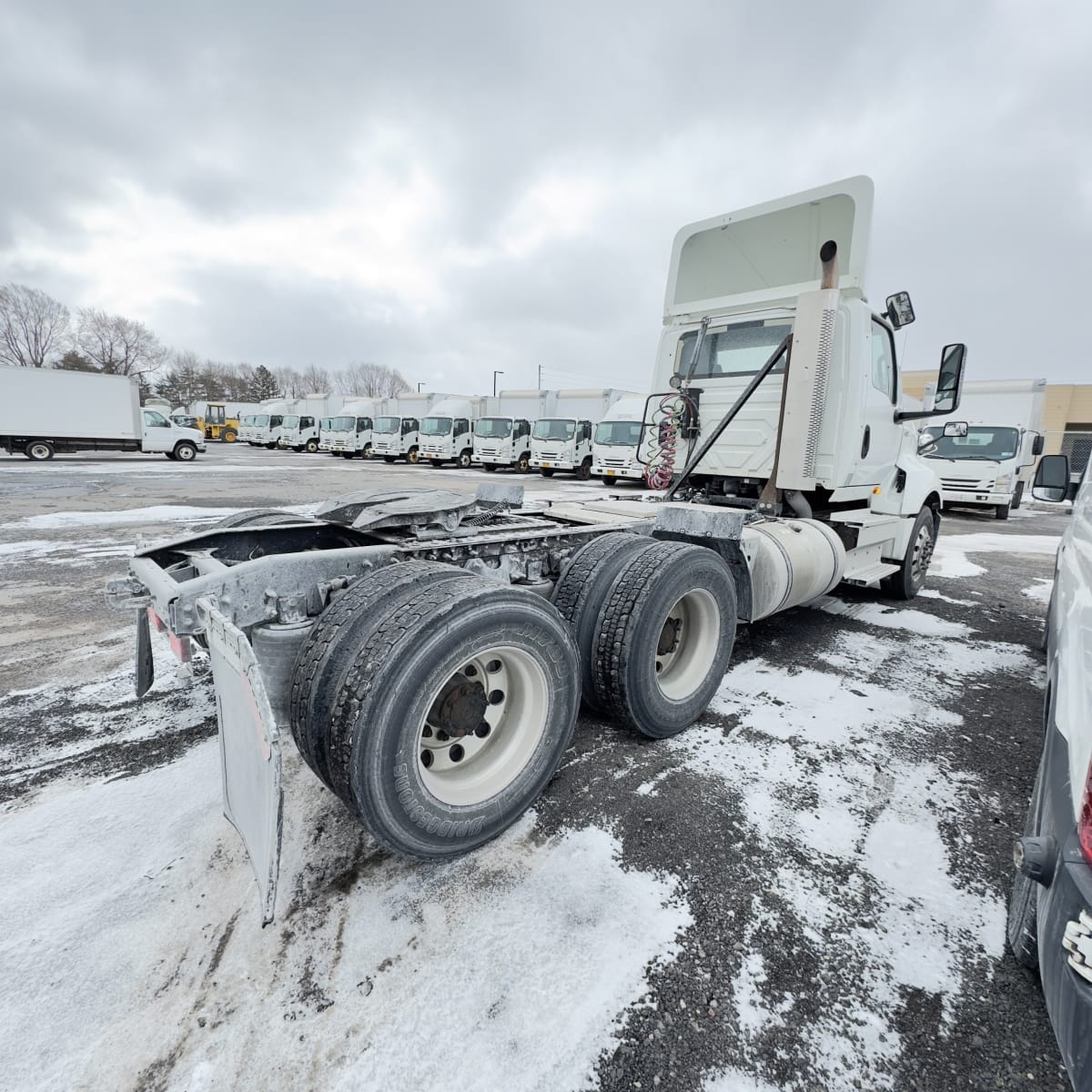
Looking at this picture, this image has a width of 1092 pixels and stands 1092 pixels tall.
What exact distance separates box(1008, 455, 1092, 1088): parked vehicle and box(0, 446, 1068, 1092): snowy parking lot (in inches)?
14.8

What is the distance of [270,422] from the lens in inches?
1505

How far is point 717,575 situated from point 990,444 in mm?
13946

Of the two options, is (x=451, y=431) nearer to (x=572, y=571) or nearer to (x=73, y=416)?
(x=73, y=416)

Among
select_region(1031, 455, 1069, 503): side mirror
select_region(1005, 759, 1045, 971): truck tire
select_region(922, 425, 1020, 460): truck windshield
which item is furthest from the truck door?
select_region(922, 425, 1020, 460): truck windshield

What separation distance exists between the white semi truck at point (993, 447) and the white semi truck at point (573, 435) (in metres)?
10.8

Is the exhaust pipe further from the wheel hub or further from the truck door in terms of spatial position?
the wheel hub

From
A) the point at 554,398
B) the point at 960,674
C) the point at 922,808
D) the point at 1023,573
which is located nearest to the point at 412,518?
the point at 922,808

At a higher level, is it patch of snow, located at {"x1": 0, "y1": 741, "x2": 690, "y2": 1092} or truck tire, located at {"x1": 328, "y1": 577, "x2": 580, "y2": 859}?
truck tire, located at {"x1": 328, "y1": 577, "x2": 580, "y2": 859}

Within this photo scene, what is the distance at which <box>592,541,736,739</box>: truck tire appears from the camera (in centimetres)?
281

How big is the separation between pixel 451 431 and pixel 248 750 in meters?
25.1

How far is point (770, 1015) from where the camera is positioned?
64.0 inches

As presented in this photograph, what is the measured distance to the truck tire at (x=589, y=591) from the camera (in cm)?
289

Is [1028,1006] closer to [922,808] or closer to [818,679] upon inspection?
[922,808]

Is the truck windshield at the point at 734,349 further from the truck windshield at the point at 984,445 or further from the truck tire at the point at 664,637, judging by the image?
the truck windshield at the point at 984,445
